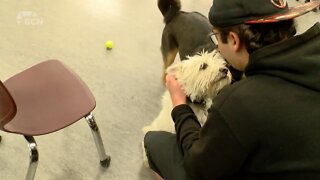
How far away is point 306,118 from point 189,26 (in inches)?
43.2

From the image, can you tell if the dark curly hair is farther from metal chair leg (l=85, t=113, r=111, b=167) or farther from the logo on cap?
metal chair leg (l=85, t=113, r=111, b=167)

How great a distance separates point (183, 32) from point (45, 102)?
76 cm

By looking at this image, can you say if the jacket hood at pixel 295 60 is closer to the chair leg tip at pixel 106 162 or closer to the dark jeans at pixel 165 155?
the dark jeans at pixel 165 155

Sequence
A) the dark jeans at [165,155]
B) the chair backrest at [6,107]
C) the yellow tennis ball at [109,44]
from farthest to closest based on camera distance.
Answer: the yellow tennis ball at [109,44] → the dark jeans at [165,155] → the chair backrest at [6,107]

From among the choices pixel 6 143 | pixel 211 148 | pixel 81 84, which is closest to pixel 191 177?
pixel 211 148

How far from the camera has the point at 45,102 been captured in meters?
1.49

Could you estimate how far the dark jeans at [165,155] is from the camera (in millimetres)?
1279

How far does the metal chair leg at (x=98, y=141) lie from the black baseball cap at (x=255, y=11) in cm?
78

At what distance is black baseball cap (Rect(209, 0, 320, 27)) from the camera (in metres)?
0.92

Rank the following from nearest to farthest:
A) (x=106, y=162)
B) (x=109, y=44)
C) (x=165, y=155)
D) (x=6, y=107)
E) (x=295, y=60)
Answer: (x=295, y=60), (x=6, y=107), (x=165, y=155), (x=106, y=162), (x=109, y=44)

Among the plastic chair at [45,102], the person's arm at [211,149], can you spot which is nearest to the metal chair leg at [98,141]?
the plastic chair at [45,102]

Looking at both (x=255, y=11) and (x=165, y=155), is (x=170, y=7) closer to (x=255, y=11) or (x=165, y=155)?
(x=165, y=155)

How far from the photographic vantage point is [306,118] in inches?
32.9

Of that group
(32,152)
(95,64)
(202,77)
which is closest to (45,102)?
(32,152)
